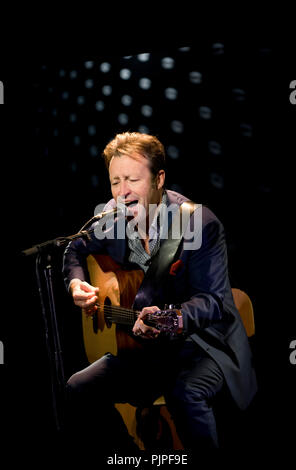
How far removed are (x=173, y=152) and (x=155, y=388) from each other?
1.35 m

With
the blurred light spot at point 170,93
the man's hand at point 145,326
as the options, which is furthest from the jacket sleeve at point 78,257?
the blurred light spot at point 170,93

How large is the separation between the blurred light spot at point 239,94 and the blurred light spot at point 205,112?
0.53ft

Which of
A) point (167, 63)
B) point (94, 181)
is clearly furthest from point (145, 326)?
point (167, 63)

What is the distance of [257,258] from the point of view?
2490 millimetres

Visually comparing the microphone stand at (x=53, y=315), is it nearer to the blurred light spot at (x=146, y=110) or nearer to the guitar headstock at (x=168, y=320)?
the guitar headstock at (x=168, y=320)

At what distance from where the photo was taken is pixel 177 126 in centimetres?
259

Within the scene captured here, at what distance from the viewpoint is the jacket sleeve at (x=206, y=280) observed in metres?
1.92

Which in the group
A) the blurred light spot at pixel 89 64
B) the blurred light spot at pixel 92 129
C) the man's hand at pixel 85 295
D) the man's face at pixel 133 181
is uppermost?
the blurred light spot at pixel 89 64

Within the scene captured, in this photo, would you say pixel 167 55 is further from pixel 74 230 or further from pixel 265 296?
pixel 265 296

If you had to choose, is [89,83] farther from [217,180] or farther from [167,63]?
[217,180]

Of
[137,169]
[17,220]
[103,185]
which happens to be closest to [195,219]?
[137,169]

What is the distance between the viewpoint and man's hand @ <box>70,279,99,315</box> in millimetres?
2254

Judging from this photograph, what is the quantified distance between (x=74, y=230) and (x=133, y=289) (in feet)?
3.24

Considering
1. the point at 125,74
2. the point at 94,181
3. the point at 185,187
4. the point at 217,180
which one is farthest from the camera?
the point at 94,181
